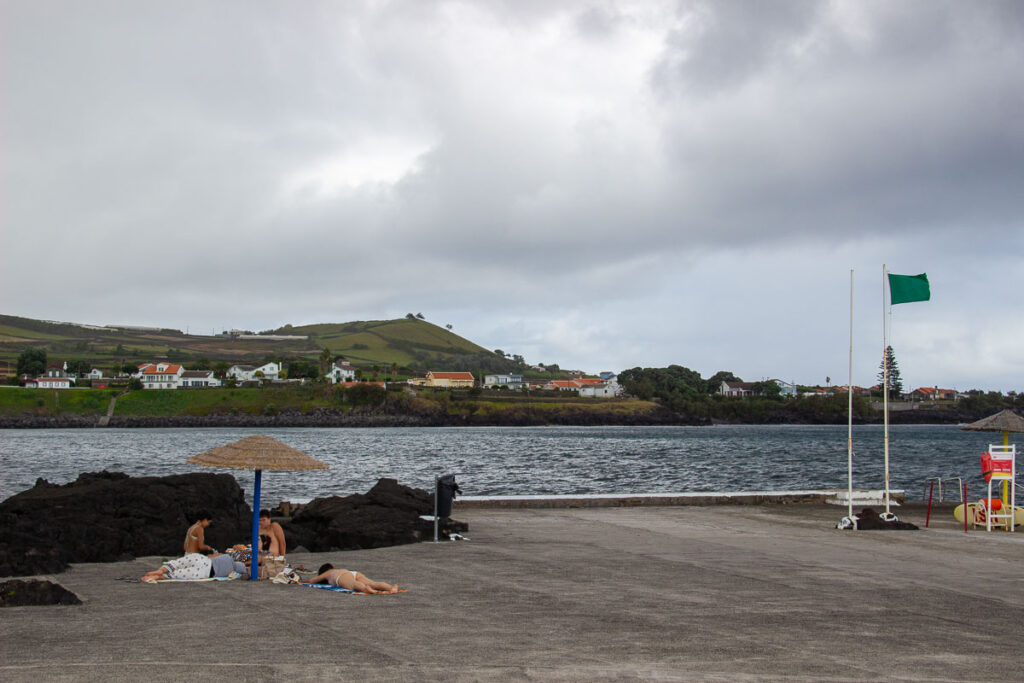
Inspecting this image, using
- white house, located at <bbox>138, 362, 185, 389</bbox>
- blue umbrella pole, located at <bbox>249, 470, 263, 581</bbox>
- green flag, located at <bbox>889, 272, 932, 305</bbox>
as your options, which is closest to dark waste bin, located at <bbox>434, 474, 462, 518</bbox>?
blue umbrella pole, located at <bbox>249, 470, 263, 581</bbox>

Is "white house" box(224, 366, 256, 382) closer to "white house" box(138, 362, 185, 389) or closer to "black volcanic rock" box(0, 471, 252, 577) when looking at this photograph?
"white house" box(138, 362, 185, 389)

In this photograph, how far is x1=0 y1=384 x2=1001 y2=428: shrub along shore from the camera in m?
148

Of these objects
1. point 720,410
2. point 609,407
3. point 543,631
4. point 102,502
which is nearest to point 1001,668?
point 543,631

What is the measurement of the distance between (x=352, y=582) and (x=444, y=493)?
204 inches

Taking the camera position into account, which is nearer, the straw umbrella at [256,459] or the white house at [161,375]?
the straw umbrella at [256,459]

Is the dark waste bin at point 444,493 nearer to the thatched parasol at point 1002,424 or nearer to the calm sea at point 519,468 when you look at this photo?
the thatched parasol at point 1002,424

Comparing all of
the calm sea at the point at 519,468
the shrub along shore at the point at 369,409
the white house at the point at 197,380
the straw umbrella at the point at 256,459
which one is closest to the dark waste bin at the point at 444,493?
the straw umbrella at the point at 256,459

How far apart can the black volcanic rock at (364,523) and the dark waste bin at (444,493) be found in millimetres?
280

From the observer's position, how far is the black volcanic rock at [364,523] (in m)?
15.0

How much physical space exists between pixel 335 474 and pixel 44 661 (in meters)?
44.0

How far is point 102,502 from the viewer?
51.0ft

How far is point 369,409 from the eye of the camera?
16488 centimetres

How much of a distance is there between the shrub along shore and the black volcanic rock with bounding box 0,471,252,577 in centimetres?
13315

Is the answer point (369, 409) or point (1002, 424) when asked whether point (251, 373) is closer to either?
point (369, 409)
